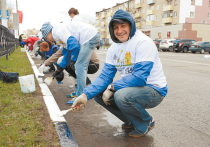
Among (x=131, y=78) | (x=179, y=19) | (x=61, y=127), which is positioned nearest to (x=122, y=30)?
(x=131, y=78)

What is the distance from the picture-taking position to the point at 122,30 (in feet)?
8.43

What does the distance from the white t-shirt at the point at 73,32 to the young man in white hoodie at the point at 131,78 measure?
4.56ft

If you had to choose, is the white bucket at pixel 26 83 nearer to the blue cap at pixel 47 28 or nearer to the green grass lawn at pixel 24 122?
the green grass lawn at pixel 24 122

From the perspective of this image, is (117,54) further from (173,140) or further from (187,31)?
(187,31)

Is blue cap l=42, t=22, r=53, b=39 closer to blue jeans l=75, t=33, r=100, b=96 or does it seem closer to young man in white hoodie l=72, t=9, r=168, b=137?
blue jeans l=75, t=33, r=100, b=96

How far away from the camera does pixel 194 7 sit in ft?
140

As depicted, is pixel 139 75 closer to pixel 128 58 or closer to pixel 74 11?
pixel 128 58

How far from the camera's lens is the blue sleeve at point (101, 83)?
2553 mm

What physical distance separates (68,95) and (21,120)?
1769 millimetres

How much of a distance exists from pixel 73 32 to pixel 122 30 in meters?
1.70

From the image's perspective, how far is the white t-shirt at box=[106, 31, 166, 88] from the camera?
239 cm

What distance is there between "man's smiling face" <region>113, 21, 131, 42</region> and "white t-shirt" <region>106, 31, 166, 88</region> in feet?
0.22

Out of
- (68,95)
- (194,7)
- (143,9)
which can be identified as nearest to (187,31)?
(194,7)

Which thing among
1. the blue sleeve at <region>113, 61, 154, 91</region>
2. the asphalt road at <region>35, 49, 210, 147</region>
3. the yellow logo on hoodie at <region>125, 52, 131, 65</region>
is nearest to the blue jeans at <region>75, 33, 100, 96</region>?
the asphalt road at <region>35, 49, 210, 147</region>
